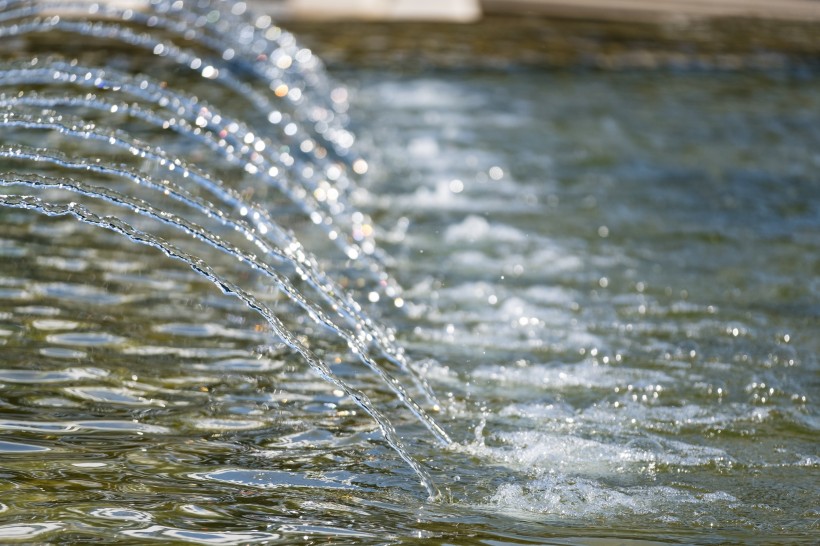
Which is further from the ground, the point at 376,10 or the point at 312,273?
the point at 376,10

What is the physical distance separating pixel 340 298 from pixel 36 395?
1.48m

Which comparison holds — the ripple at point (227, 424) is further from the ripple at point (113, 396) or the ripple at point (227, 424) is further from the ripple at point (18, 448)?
the ripple at point (18, 448)

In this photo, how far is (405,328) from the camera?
6.04 metres

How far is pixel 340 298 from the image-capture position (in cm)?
574

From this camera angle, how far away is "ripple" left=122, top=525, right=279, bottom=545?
3732 mm

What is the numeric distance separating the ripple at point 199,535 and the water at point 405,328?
11 mm

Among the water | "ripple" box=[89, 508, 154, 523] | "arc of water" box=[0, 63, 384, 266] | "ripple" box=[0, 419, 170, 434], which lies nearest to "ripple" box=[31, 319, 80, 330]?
the water

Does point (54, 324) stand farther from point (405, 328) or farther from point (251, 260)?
point (405, 328)

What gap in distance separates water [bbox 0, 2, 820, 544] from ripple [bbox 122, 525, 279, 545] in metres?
0.01

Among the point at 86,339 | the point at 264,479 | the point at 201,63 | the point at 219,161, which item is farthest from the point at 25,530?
the point at 201,63

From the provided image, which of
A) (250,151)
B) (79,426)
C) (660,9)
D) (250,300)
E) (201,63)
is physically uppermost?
(660,9)

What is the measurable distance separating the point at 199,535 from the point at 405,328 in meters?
2.42

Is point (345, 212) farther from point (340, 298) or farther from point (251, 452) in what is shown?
point (251, 452)

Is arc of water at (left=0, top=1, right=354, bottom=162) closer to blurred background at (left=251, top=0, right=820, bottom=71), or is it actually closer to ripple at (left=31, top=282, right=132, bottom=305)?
blurred background at (left=251, top=0, right=820, bottom=71)
